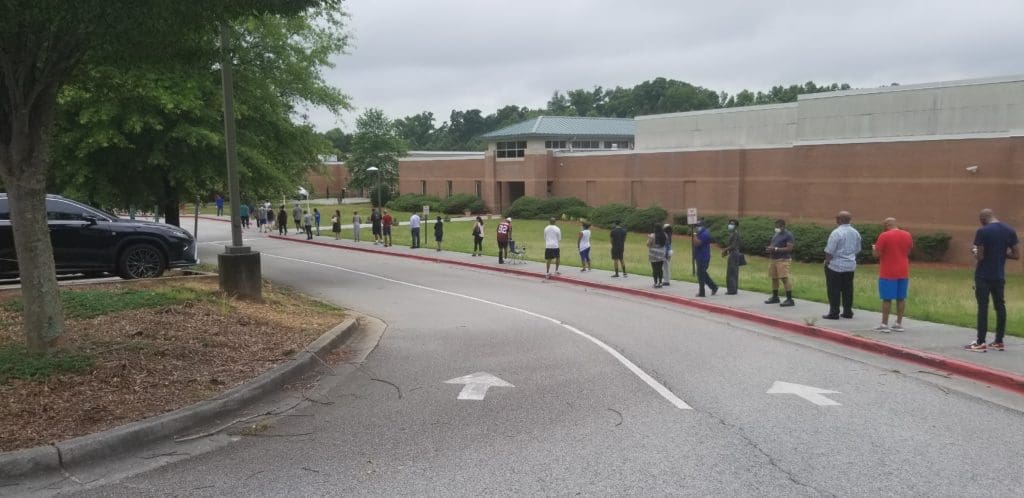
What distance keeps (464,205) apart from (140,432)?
57526mm

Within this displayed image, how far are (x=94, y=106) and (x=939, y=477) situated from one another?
1668cm

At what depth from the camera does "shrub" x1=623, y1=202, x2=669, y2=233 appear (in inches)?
1791

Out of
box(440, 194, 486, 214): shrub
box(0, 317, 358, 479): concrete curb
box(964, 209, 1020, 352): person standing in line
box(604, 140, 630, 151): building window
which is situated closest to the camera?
box(0, 317, 358, 479): concrete curb

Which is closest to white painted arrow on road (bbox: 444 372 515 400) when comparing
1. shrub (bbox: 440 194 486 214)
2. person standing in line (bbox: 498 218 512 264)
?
person standing in line (bbox: 498 218 512 264)

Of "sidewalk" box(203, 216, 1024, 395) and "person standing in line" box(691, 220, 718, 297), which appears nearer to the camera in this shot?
"sidewalk" box(203, 216, 1024, 395)

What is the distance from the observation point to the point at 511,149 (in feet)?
225

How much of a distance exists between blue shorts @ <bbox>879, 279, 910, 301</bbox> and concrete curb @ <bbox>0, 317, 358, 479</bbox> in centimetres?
825

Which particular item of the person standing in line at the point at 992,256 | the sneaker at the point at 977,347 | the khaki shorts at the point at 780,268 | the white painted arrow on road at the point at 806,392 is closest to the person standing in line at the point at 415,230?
the khaki shorts at the point at 780,268

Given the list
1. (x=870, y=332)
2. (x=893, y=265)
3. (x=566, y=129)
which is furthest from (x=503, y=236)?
(x=566, y=129)

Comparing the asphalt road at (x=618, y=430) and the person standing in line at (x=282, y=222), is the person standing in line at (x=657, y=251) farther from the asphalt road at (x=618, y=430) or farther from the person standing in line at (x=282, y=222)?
the person standing in line at (x=282, y=222)

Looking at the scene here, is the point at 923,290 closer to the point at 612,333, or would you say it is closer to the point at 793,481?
the point at 612,333

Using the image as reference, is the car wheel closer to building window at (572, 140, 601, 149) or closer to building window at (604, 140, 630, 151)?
building window at (572, 140, 601, 149)

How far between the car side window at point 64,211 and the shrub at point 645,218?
3556cm

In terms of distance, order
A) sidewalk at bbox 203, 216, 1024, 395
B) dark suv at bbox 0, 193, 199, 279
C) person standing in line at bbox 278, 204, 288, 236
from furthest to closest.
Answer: person standing in line at bbox 278, 204, 288, 236 → dark suv at bbox 0, 193, 199, 279 → sidewalk at bbox 203, 216, 1024, 395
